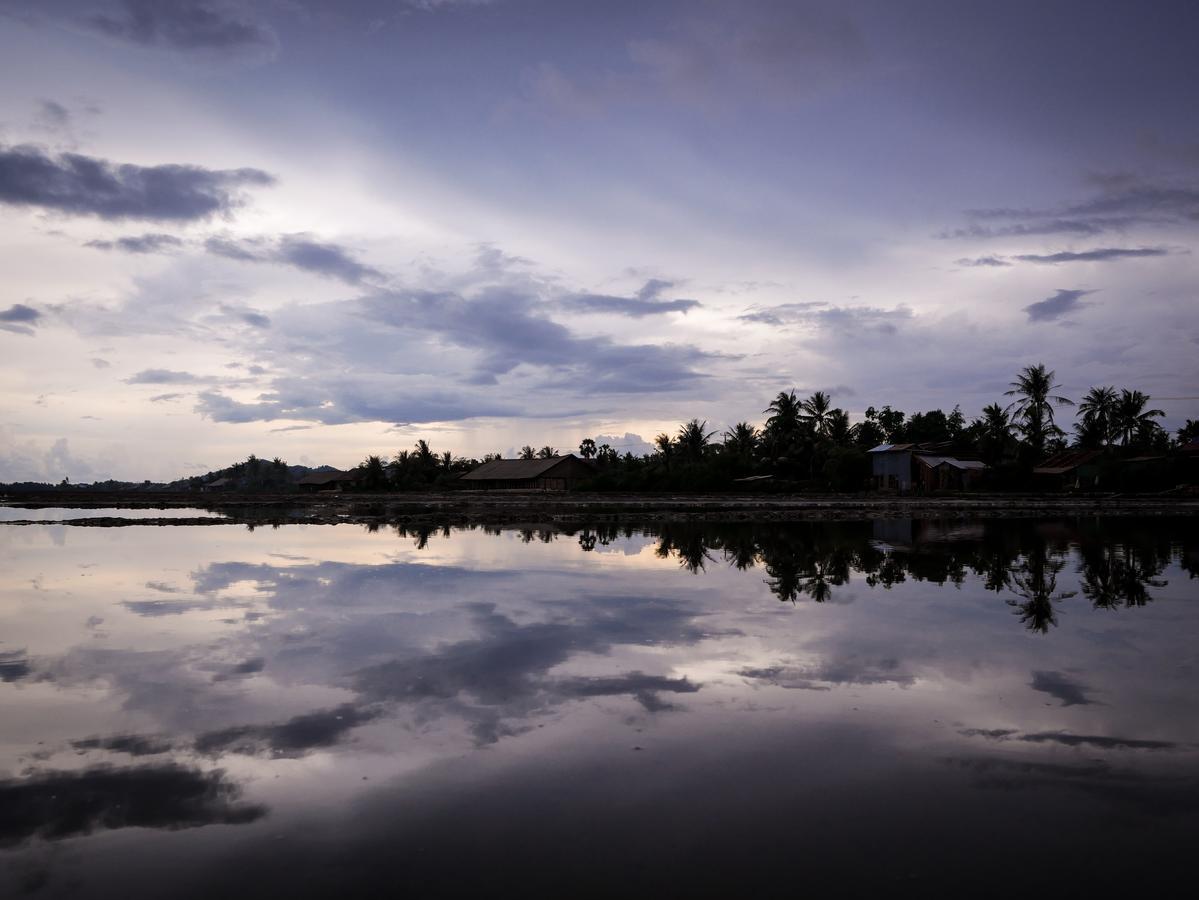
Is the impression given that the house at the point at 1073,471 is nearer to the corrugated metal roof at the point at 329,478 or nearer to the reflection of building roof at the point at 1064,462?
the reflection of building roof at the point at 1064,462

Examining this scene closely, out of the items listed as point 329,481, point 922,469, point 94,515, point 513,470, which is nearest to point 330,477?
point 329,481

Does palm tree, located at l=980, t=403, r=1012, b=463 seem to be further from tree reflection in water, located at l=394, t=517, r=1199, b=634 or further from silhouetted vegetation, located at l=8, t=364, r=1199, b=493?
tree reflection in water, located at l=394, t=517, r=1199, b=634

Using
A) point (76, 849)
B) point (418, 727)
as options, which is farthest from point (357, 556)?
point (76, 849)

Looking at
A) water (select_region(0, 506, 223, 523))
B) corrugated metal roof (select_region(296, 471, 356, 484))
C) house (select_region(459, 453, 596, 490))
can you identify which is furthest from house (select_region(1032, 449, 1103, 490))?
corrugated metal roof (select_region(296, 471, 356, 484))

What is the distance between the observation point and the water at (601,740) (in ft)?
14.9

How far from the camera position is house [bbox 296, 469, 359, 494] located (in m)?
108

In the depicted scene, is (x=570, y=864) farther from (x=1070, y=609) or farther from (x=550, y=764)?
(x=1070, y=609)

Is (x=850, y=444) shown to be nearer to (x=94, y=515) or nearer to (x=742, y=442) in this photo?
(x=742, y=442)

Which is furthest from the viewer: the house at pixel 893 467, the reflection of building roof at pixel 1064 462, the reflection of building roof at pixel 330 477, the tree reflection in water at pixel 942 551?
the reflection of building roof at pixel 330 477

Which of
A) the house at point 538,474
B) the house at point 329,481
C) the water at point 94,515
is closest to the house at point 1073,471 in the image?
the house at point 538,474

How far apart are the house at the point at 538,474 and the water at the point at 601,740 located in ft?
233

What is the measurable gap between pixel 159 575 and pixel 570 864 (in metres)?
15.9

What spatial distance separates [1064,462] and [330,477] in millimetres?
88379

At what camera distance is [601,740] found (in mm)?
6543
